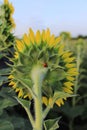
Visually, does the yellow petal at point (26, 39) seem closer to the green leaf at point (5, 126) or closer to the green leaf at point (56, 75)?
the green leaf at point (56, 75)

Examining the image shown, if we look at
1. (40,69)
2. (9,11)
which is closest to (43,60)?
(40,69)

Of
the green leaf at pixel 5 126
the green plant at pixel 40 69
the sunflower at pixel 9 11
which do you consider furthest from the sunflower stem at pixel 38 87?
the sunflower at pixel 9 11

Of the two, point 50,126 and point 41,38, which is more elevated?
point 41,38

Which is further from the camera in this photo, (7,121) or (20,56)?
(7,121)

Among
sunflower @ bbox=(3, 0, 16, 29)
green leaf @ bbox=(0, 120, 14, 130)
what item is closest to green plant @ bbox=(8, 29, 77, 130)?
green leaf @ bbox=(0, 120, 14, 130)

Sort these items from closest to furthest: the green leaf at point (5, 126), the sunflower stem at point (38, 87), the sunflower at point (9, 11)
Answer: the sunflower stem at point (38, 87) < the green leaf at point (5, 126) < the sunflower at point (9, 11)

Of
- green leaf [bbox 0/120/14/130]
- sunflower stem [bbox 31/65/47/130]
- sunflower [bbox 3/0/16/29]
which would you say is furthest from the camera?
sunflower [bbox 3/0/16/29]

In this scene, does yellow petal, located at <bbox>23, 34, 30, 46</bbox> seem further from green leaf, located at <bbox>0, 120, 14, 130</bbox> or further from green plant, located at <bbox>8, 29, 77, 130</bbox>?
green leaf, located at <bbox>0, 120, 14, 130</bbox>

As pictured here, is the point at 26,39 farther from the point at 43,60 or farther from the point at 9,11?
the point at 9,11

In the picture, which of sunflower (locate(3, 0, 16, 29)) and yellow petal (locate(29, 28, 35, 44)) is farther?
sunflower (locate(3, 0, 16, 29))

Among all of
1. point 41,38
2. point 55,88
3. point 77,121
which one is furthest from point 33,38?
point 77,121

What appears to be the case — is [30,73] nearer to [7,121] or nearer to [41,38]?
[41,38]
